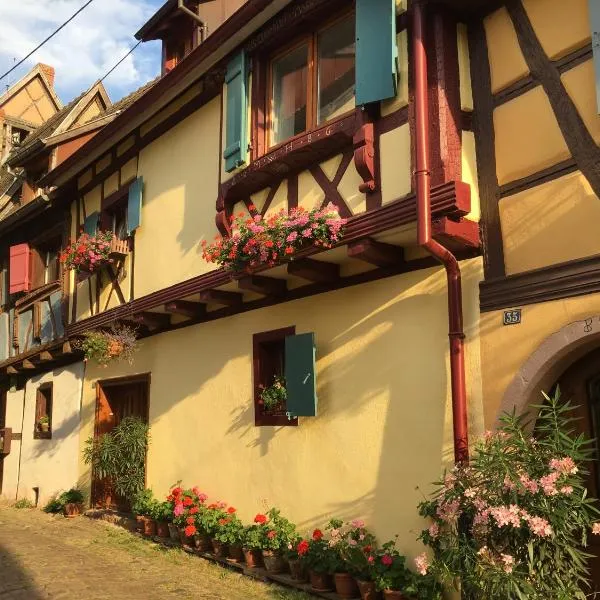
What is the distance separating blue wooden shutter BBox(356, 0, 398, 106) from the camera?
5.64m

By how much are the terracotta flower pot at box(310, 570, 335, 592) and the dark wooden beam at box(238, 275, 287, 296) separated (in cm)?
280

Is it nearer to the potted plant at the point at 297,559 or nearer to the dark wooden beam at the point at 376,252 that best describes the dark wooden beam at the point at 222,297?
the dark wooden beam at the point at 376,252

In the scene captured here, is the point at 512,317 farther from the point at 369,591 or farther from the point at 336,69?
the point at 336,69

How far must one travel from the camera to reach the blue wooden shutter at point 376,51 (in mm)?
5637

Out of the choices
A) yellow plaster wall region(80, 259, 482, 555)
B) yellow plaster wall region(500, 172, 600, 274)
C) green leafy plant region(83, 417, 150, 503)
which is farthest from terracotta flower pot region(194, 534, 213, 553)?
yellow plaster wall region(500, 172, 600, 274)

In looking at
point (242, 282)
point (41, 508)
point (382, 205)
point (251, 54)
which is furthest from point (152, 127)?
point (41, 508)

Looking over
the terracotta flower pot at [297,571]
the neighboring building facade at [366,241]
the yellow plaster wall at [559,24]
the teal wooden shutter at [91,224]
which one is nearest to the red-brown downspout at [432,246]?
the neighboring building facade at [366,241]

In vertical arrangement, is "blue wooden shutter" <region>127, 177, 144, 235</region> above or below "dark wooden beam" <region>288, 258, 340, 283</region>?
above

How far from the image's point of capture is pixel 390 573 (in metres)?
5.20

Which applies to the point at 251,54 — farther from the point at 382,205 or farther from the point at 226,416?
the point at 226,416

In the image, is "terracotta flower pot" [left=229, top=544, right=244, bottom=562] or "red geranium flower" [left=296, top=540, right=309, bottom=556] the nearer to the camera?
"red geranium flower" [left=296, top=540, right=309, bottom=556]

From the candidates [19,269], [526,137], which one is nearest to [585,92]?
[526,137]

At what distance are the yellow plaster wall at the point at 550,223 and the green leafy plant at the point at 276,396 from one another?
289 cm

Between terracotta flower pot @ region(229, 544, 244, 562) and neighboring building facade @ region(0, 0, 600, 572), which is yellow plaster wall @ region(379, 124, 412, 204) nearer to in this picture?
neighboring building facade @ region(0, 0, 600, 572)
